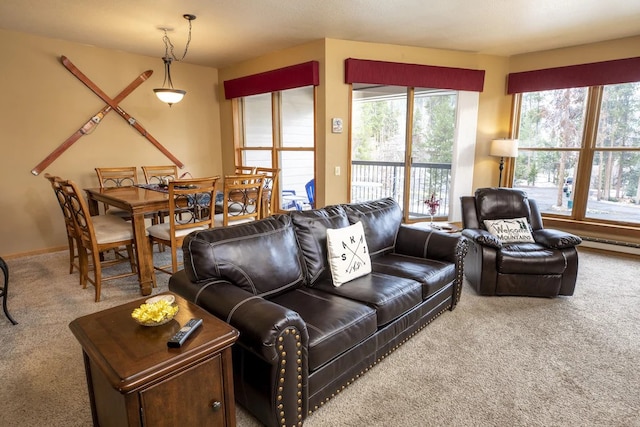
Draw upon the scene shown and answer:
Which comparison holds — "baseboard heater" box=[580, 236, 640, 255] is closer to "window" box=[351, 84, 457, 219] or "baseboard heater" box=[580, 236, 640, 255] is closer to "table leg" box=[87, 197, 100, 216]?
"window" box=[351, 84, 457, 219]

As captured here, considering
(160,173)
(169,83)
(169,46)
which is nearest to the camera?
(169,46)

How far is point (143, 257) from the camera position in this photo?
10.5 ft

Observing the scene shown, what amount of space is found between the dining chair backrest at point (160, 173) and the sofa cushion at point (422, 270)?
3.24 meters

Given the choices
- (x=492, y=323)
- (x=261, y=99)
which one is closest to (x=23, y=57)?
(x=261, y=99)

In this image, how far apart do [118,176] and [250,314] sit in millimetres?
3867

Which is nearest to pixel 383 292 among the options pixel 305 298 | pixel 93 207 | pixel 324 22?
pixel 305 298

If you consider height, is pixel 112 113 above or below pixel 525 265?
above

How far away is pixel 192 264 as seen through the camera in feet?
6.22

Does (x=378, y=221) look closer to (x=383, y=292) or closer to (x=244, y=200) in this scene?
(x=383, y=292)

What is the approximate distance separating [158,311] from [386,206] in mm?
2137

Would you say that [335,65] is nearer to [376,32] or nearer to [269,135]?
[376,32]

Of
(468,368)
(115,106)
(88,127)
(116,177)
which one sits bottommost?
(468,368)

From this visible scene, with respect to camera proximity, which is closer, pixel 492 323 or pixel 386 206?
pixel 492 323

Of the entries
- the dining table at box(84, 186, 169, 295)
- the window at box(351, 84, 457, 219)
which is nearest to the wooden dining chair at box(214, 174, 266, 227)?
the dining table at box(84, 186, 169, 295)
